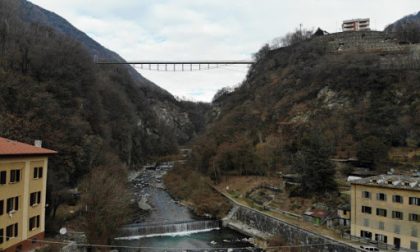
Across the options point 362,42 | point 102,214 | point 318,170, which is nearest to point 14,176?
point 102,214

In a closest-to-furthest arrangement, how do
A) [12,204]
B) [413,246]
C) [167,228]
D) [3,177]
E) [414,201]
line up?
[3,177] → [12,204] → [413,246] → [414,201] → [167,228]

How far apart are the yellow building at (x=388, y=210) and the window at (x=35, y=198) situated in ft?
73.3

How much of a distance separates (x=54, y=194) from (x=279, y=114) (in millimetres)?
41422

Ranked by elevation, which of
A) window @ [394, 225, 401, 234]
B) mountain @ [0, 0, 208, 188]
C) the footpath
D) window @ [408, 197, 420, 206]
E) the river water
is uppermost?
mountain @ [0, 0, 208, 188]

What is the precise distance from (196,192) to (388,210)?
89.3ft

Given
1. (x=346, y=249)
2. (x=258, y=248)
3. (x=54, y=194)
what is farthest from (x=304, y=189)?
(x=54, y=194)

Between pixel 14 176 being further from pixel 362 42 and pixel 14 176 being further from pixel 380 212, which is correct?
pixel 362 42

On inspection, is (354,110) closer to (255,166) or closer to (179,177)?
(255,166)

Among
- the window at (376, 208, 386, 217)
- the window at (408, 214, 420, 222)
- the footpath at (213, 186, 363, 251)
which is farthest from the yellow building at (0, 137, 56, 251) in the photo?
the window at (408, 214, 420, 222)

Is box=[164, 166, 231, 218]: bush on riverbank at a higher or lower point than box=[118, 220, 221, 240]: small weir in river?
higher

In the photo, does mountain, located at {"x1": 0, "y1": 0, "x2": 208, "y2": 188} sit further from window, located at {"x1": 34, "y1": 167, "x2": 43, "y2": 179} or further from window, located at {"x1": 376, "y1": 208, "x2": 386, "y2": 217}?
window, located at {"x1": 376, "y1": 208, "x2": 386, "y2": 217}

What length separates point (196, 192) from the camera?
167 ft

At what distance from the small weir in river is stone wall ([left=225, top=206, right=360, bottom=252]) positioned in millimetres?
3132

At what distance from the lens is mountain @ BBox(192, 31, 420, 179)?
155ft
